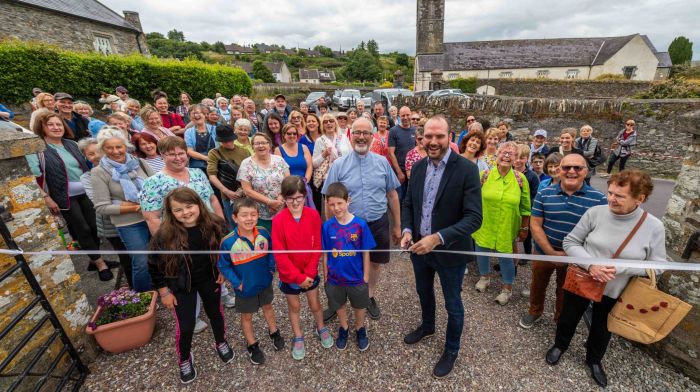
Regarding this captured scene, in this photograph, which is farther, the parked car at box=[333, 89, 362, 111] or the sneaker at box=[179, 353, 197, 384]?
the parked car at box=[333, 89, 362, 111]

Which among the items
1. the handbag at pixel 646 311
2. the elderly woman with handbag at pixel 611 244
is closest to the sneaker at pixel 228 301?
the elderly woman with handbag at pixel 611 244

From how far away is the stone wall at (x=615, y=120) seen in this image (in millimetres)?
8695

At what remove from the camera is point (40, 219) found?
259cm

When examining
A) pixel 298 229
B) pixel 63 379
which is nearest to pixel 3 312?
pixel 63 379

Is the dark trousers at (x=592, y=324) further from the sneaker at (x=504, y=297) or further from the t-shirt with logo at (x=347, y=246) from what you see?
the t-shirt with logo at (x=347, y=246)

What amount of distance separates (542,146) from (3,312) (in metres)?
7.45

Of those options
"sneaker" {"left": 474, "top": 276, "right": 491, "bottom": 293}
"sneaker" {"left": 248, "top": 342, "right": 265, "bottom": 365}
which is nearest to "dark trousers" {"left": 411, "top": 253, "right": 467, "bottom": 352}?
"sneaker" {"left": 474, "top": 276, "right": 491, "bottom": 293}

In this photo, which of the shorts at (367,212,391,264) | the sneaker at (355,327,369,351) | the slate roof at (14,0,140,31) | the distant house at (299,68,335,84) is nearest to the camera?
the sneaker at (355,327,369,351)

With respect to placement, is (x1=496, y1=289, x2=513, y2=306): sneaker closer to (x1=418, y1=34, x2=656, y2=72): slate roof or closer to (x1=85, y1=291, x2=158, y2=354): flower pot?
(x1=85, y1=291, x2=158, y2=354): flower pot

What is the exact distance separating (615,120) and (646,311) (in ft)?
30.3

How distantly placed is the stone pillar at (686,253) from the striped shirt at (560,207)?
1.87 ft

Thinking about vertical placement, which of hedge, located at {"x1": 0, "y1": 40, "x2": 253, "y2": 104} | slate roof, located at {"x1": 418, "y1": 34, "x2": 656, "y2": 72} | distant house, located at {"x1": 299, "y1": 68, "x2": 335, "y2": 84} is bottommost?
hedge, located at {"x1": 0, "y1": 40, "x2": 253, "y2": 104}

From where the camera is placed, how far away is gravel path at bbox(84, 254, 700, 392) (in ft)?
8.74

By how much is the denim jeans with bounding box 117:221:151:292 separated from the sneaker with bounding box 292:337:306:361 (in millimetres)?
1961
